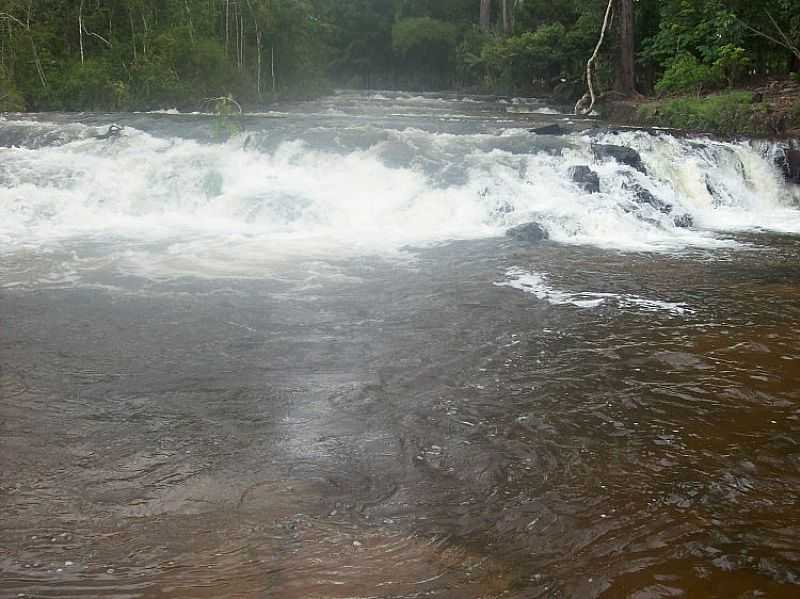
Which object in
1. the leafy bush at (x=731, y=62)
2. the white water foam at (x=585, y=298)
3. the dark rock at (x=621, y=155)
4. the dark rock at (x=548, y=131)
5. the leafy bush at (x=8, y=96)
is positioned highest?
the leafy bush at (x=731, y=62)

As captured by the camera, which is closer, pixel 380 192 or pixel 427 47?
pixel 380 192

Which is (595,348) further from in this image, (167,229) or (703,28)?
(703,28)

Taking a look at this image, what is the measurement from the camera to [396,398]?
200 inches

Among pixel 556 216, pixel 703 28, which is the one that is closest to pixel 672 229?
pixel 556 216

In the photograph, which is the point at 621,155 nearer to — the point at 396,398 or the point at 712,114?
the point at 712,114

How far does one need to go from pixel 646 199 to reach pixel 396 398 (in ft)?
26.4

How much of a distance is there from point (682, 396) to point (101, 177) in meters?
10.2

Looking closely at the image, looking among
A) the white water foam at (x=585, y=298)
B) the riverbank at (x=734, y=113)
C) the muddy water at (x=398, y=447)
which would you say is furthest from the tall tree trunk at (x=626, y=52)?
the muddy water at (x=398, y=447)

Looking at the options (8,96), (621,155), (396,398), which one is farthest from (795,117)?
(8,96)

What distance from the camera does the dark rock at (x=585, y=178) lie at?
11.9 m

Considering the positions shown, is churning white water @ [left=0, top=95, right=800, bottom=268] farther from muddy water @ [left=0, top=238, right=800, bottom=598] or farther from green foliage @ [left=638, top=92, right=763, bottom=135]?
muddy water @ [left=0, top=238, right=800, bottom=598]

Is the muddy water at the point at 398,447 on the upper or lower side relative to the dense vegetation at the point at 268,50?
lower

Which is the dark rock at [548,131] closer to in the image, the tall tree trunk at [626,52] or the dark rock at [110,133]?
the tall tree trunk at [626,52]

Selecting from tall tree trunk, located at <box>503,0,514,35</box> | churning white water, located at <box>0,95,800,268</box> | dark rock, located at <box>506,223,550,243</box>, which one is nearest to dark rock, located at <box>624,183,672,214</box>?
churning white water, located at <box>0,95,800,268</box>
